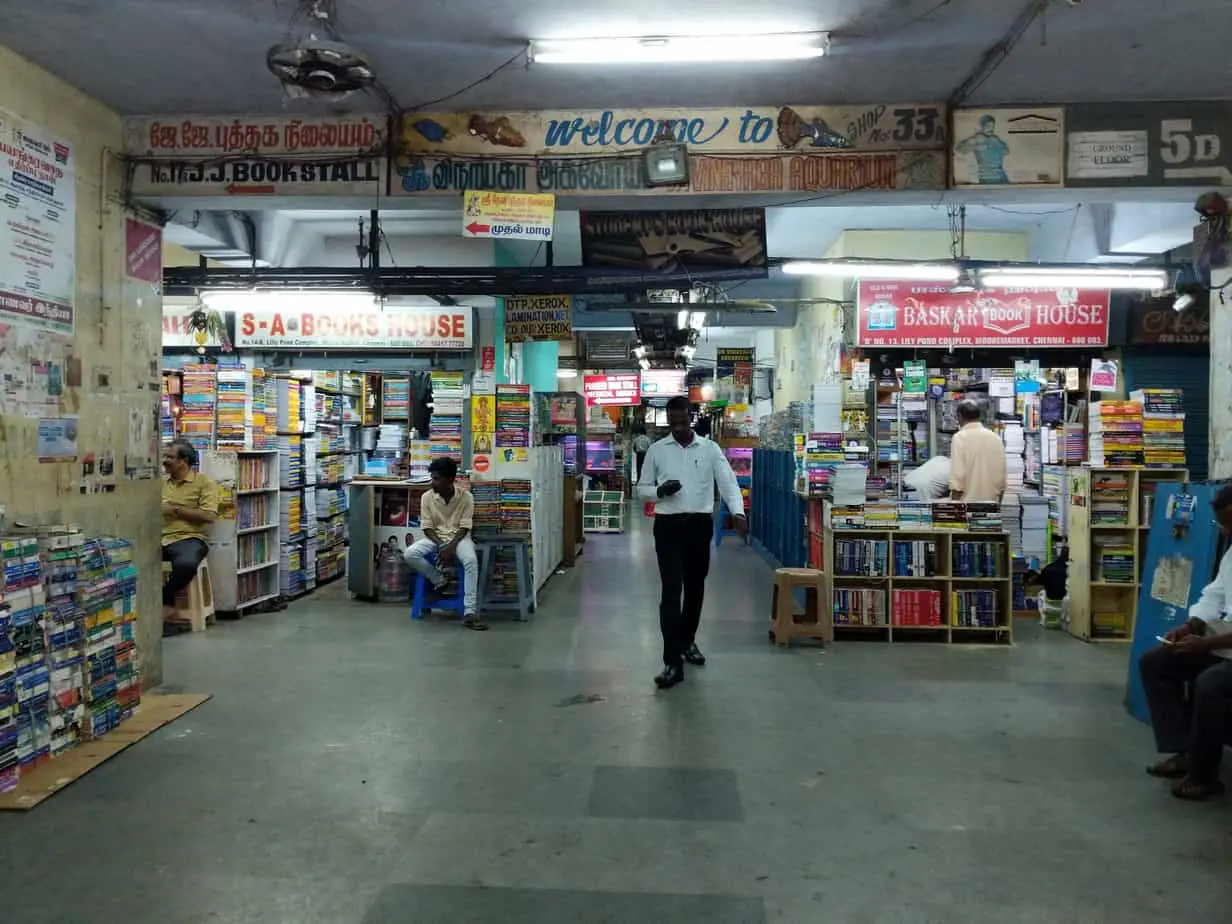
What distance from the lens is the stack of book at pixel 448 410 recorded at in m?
9.30

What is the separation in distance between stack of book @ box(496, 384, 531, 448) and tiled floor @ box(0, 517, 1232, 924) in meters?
2.50

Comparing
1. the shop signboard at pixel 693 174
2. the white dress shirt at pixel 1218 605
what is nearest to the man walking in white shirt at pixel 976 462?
the shop signboard at pixel 693 174

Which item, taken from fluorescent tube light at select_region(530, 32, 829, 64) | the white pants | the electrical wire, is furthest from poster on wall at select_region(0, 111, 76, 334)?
the white pants

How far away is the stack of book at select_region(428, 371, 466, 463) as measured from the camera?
930 cm

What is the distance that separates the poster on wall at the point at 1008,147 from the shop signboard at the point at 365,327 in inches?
242

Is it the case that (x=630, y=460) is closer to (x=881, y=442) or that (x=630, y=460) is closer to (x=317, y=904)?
(x=881, y=442)

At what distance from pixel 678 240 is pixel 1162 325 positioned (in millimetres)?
6469

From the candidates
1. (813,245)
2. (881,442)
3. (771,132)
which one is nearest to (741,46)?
(771,132)

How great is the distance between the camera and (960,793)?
3844 millimetres

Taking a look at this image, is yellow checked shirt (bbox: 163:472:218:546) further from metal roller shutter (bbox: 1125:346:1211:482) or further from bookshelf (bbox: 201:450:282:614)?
metal roller shutter (bbox: 1125:346:1211:482)

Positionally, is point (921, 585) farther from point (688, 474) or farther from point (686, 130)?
point (686, 130)

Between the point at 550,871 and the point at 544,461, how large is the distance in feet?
19.6

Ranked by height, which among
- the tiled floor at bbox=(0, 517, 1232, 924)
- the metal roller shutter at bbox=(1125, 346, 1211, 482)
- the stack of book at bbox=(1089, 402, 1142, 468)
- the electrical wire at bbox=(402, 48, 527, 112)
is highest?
the electrical wire at bbox=(402, 48, 527, 112)

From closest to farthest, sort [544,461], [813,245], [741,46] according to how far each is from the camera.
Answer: [741,46]
[544,461]
[813,245]
